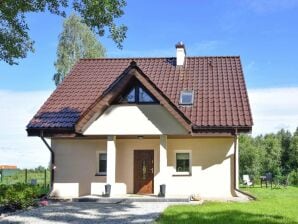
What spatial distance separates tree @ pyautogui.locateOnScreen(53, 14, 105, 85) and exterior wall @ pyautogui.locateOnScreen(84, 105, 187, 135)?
17.9 m

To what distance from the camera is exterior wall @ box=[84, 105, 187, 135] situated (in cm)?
2014

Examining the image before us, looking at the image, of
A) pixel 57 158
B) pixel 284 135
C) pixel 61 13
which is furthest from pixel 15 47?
pixel 284 135

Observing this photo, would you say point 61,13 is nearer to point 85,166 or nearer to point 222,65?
point 85,166

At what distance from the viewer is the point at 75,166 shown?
71.7 ft

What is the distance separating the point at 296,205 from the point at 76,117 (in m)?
9.96

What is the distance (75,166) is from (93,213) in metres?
6.64

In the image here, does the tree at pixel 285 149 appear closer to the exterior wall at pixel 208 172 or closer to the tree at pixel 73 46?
the tree at pixel 73 46

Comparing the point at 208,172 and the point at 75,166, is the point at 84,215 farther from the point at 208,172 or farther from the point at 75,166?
the point at 208,172

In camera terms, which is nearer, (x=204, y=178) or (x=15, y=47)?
(x=15, y=47)

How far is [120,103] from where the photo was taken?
20.6 meters

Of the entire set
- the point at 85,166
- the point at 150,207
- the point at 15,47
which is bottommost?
the point at 150,207

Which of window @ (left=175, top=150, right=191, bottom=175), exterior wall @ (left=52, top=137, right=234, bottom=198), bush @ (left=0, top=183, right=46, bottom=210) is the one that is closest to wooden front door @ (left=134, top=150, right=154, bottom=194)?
exterior wall @ (left=52, top=137, right=234, bottom=198)

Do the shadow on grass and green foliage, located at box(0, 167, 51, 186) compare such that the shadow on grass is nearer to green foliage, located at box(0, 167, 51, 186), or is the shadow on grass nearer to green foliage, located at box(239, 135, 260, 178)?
green foliage, located at box(0, 167, 51, 186)

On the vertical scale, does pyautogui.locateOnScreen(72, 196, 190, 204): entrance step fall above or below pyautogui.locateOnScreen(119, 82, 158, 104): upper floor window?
below
